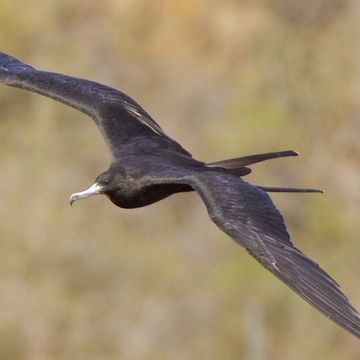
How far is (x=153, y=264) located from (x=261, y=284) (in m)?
1.56

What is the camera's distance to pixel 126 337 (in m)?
22.1

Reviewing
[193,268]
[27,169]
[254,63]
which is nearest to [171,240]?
[193,268]

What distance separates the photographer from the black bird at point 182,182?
344 inches

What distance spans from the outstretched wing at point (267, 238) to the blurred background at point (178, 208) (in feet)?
40.2

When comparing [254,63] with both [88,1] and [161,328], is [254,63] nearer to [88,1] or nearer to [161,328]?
[88,1]

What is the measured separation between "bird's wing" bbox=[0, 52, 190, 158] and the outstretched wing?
1.15m

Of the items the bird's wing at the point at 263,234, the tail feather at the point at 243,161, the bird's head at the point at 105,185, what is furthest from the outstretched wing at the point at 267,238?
the bird's head at the point at 105,185

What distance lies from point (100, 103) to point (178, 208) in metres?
16.3

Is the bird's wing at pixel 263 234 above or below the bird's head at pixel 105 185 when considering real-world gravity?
below

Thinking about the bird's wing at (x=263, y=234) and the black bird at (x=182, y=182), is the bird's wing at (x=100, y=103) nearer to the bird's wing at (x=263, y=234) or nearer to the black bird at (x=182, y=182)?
the black bird at (x=182, y=182)

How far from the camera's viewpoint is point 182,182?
9477mm

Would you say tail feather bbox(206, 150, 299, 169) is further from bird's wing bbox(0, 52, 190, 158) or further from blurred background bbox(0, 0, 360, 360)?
blurred background bbox(0, 0, 360, 360)

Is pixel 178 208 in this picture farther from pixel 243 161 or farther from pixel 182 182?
pixel 182 182

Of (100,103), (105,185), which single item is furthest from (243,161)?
(100,103)
